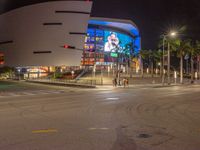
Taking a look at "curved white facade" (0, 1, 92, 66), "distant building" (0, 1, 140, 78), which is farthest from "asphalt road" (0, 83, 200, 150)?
"curved white facade" (0, 1, 92, 66)

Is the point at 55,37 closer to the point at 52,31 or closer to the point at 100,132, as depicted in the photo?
the point at 52,31

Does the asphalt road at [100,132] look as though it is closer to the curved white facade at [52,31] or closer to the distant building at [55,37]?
the distant building at [55,37]

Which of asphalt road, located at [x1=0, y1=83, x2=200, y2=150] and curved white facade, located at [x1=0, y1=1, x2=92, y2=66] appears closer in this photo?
asphalt road, located at [x1=0, y1=83, x2=200, y2=150]

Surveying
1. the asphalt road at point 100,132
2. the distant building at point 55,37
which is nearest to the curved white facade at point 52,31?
the distant building at point 55,37

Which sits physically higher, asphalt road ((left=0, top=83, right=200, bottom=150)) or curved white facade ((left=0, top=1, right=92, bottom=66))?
curved white facade ((left=0, top=1, right=92, bottom=66))

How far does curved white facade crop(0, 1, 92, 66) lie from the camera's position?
13812cm

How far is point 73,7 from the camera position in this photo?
138750 mm

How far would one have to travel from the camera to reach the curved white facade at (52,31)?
453ft

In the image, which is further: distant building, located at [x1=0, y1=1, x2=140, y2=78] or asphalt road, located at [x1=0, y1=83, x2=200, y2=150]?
distant building, located at [x1=0, y1=1, x2=140, y2=78]

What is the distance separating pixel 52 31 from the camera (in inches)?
5472

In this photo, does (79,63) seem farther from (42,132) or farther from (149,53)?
(42,132)

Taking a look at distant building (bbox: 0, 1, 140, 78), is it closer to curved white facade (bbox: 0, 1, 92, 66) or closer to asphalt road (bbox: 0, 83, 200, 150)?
curved white facade (bbox: 0, 1, 92, 66)

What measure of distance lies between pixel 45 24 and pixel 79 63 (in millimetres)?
26214

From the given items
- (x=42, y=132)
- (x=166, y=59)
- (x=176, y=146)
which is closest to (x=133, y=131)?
(x=176, y=146)
